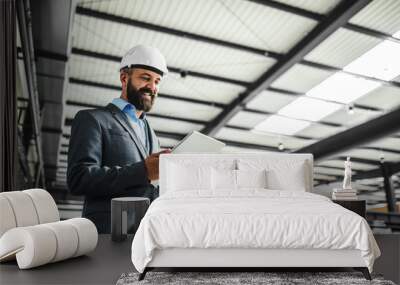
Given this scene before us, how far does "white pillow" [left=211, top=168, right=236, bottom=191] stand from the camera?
3535 millimetres

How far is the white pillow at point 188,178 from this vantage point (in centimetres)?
359

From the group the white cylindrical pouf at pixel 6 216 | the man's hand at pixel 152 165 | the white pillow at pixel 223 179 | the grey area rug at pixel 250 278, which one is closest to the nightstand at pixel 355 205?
the white pillow at pixel 223 179

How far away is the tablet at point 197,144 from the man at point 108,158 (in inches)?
10.0

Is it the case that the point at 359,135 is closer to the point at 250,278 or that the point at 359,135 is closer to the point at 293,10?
the point at 293,10

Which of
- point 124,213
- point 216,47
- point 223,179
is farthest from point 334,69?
point 124,213

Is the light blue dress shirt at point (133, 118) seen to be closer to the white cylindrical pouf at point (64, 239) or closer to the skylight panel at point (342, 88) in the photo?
the white cylindrical pouf at point (64, 239)

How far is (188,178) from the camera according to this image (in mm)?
3625

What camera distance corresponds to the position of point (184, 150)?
4023 mm

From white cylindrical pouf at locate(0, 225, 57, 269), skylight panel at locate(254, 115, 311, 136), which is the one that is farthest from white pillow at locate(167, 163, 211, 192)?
skylight panel at locate(254, 115, 311, 136)

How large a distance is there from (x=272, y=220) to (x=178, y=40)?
11.1ft

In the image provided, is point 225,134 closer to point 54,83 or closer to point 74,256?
point 54,83

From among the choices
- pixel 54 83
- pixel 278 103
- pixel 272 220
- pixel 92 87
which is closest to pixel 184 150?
pixel 272 220

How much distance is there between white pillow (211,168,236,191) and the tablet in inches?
17.7

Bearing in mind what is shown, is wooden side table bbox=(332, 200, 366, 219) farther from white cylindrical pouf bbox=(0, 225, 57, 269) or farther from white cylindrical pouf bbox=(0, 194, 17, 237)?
white cylindrical pouf bbox=(0, 194, 17, 237)
